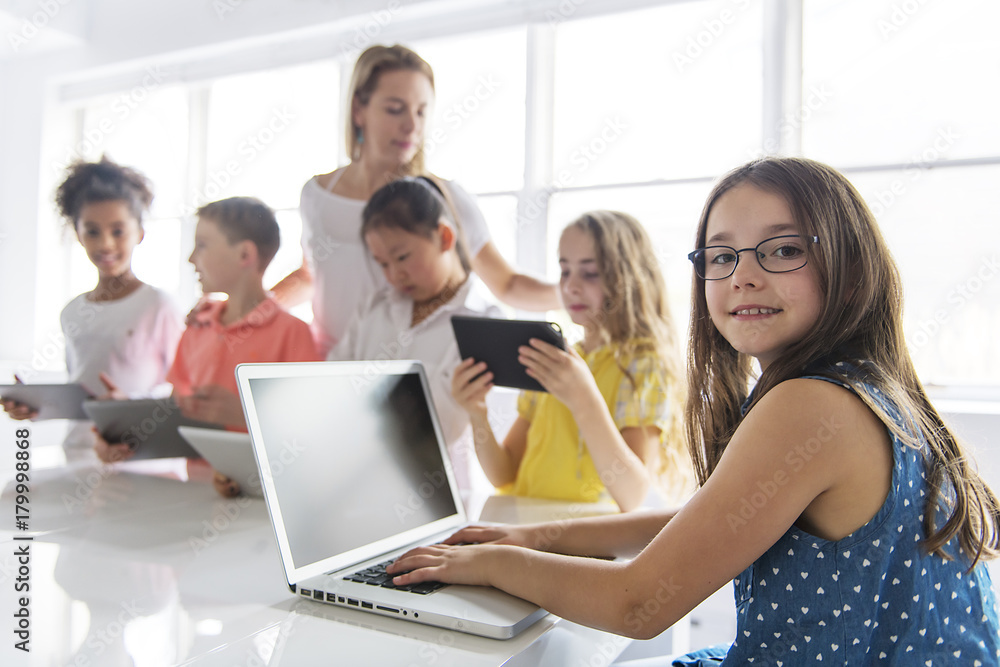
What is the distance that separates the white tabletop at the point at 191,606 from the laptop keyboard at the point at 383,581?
5 cm

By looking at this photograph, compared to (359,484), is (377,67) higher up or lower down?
higher up

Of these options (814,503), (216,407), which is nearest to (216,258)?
(216,407)

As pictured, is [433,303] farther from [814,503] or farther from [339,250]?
[814,503]

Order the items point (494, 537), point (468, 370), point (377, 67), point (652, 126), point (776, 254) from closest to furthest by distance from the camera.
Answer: point (776, 254) < point (494, 537) < point (468, 370) < point (377, 67) < point (652, 126)

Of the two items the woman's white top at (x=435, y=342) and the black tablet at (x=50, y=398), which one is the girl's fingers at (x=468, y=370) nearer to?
the woman's white top at (x=435, y=342)

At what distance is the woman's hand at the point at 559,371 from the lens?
1.26 metres

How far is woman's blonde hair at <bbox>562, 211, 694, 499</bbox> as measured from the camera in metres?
1.47

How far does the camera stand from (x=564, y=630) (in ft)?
2.51

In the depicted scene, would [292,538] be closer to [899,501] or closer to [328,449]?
[328,449]

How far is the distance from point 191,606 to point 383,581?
0.22m

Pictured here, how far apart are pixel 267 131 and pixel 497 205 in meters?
1.09

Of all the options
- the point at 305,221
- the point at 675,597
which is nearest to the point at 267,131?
the point at 305,221

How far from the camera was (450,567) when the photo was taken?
801mm

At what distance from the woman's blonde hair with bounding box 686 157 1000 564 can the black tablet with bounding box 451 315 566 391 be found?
0.48m
